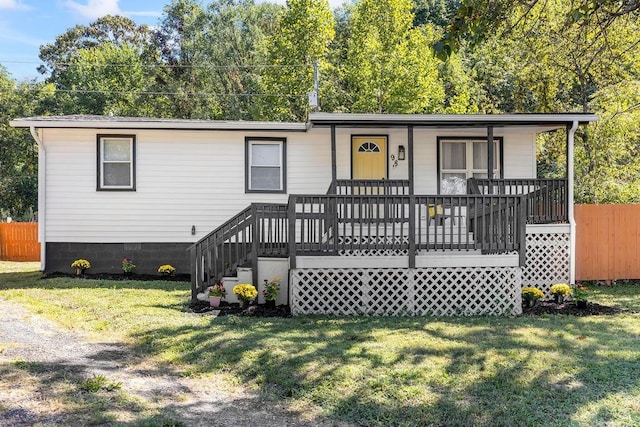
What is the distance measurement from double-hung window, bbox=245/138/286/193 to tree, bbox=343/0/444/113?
983cm

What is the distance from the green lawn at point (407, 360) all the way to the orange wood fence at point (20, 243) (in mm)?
12513

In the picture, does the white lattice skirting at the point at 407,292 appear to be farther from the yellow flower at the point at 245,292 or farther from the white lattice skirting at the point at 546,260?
the white lattice skirting at the point at 546,260

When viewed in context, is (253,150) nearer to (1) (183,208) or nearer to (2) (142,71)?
(1) (183,208)

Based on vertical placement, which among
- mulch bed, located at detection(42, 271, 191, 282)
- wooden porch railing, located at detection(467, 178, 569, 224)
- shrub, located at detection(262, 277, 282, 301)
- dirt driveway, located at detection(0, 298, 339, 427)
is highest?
wooden porch railing, located at detection(467, 178, 569, 224)

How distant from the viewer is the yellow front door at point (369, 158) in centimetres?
1249

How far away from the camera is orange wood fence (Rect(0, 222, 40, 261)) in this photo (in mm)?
19625

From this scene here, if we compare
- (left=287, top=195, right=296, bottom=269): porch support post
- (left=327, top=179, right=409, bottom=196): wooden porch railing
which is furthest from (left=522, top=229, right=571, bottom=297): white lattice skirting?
(left=287, top=195, right=296, bottom=269): porch support post

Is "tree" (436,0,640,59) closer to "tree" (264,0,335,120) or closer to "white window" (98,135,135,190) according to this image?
"white window" (98,135,135,190)

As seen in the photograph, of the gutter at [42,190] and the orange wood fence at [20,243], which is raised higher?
the gutter at [42,190]

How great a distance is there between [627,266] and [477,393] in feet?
32.6

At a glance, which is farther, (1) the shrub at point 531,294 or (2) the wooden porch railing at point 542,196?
(2) the wooden porch railing at point 542,196

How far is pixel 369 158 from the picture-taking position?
41.1 ft

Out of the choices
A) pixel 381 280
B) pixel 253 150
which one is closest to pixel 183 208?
pixel 253 150

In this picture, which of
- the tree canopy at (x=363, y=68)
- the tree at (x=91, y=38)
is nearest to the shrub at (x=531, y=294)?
the tree canopy at (x=363, y=68)
